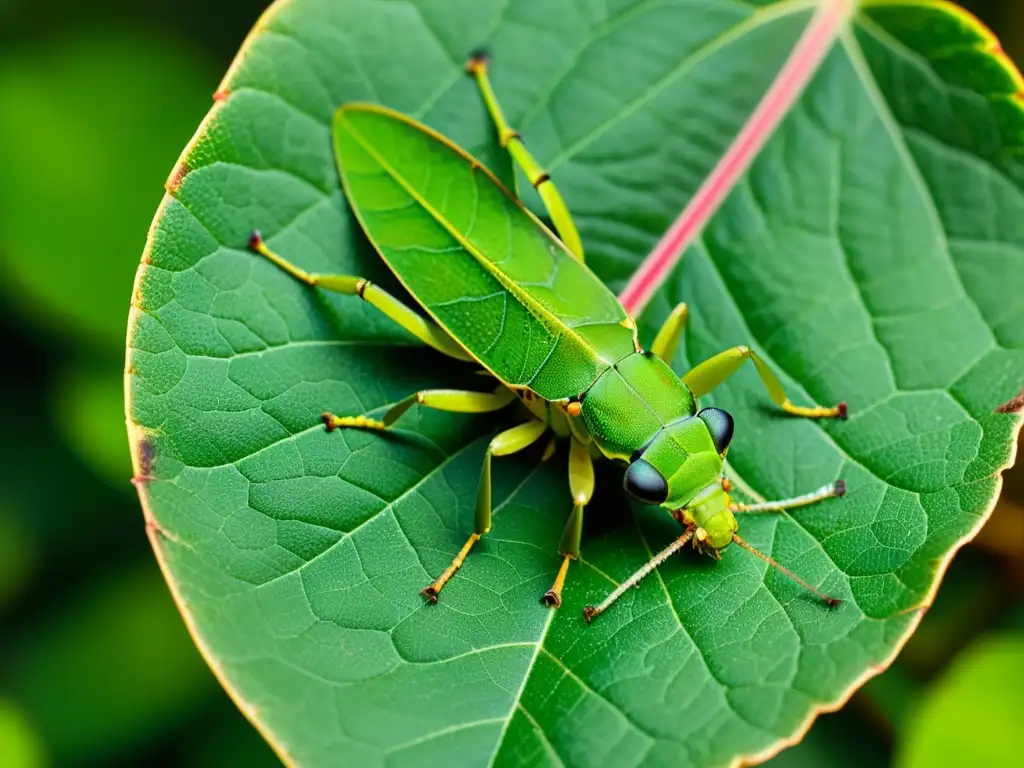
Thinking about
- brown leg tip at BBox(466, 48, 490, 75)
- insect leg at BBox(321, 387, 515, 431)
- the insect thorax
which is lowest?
the insect thorax

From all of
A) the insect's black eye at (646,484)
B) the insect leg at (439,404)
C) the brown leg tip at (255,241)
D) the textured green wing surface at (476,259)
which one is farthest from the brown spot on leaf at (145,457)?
the insect's black eye at (646,484)

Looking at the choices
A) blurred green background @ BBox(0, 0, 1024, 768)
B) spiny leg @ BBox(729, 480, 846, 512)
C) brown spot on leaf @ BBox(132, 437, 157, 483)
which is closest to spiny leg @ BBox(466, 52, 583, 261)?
spiny leg @ BBox(729, 480, 846, 512)

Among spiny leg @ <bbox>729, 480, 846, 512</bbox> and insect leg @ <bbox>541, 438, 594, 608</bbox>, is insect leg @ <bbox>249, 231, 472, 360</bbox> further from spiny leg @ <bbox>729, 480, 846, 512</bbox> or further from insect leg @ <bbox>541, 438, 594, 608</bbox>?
spiny leg @ <bbox>729, 480, 846, 512</bbox>

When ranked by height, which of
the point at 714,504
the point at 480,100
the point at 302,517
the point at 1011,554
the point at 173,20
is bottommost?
the point at 1011,554

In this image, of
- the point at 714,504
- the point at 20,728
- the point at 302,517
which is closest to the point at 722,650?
the point at 714,504

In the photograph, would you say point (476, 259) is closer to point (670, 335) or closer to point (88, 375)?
point (670, 335)

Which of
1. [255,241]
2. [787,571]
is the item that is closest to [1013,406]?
[787,571]

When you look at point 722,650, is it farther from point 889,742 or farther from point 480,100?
point 480,100
